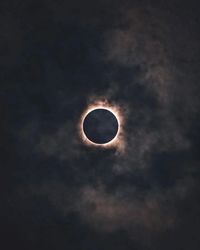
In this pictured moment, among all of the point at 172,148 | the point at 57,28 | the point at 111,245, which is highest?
the point at 57,28

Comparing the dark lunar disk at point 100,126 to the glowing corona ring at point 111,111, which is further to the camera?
the glowing corona ring at point 111,111

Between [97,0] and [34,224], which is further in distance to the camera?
[34,224]

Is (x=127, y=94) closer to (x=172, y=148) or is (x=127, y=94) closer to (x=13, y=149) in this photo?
(x=172, y=148)

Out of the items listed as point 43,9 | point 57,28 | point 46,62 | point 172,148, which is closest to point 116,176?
point 172,148

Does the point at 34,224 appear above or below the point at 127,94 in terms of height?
below

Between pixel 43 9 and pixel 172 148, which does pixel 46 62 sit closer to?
pixel 43 9

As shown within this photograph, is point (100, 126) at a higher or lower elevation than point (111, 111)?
lower

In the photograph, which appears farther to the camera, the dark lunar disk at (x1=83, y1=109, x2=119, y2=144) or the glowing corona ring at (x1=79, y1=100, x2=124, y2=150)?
the glowing corona ring at (x1=79, y1=100, x2=124, y2=150)
